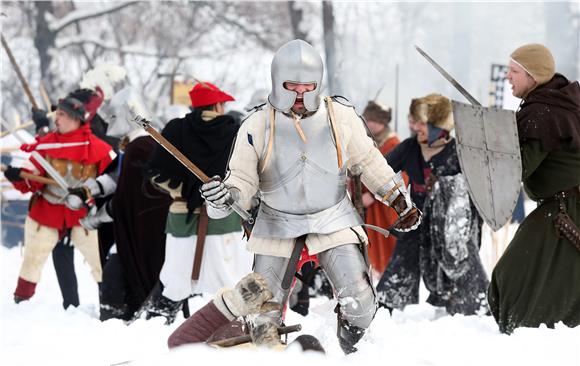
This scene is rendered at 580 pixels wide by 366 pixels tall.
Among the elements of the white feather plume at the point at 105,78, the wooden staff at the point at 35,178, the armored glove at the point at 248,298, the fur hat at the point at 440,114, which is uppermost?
the fur hat at the point at 440,114

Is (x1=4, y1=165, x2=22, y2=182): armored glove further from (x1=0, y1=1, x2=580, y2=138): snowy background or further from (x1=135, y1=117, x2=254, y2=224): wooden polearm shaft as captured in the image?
(x1=0, y1=1, x2=580, y2=138): snowy background

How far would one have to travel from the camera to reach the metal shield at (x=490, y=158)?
461 cm

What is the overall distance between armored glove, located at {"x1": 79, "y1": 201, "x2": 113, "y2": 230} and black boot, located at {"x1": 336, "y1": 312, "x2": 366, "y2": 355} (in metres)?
2.73

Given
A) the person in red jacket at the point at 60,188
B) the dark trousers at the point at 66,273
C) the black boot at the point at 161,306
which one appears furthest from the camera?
the dark trousers at the point at 66,273

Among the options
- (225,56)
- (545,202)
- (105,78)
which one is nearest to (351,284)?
→ (545,202)

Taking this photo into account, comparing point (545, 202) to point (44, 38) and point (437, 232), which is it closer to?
point (437, 232)

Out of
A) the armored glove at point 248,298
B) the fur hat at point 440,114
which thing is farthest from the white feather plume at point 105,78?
the armored glove at point 248,298

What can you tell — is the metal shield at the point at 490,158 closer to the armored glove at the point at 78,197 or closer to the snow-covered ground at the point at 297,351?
the snow-covered ground at the point at 297,351

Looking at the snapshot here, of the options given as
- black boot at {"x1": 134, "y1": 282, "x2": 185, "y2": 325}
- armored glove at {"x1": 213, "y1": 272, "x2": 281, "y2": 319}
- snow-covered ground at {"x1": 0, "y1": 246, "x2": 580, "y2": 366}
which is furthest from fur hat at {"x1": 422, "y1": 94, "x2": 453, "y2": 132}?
armored glove at {"x1": 213, "y1": 272, "x2": 281, "y2": 319}

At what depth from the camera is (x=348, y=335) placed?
169 inches

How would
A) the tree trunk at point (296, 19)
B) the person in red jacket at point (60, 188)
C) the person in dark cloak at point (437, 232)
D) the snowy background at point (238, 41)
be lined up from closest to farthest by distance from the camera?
the person in dark cloak at point (437, 232)
the person in red jacket at point (60, 188)
the tree trunk at point (296, 19)
the snowy background at point (238, 41)

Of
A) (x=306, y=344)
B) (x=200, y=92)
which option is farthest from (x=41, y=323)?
(x=306, y=344)

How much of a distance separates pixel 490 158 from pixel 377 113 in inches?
130

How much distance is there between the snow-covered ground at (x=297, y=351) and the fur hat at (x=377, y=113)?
5.36ft
